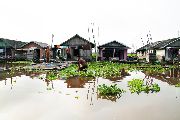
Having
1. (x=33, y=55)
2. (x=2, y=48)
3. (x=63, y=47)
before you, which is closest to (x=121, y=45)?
(x=63, y=47)

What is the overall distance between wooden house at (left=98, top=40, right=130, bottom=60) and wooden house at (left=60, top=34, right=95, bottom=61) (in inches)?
93.7

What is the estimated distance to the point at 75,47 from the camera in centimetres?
4300

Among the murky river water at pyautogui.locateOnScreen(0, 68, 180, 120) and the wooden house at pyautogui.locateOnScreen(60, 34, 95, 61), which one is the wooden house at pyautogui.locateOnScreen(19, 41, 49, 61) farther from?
the murky river water at pyautogui.locateOnScreen(0, 68, 180, 120)

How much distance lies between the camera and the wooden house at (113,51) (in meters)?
43.8

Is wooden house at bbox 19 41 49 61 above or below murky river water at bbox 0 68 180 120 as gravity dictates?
above

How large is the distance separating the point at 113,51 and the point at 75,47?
Result: 640 cm

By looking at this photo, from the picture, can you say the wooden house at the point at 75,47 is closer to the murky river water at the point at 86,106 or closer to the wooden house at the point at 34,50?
the wooden house at the point at 34,50

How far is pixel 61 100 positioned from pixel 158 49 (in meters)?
35.0

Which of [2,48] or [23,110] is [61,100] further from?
[2,48]

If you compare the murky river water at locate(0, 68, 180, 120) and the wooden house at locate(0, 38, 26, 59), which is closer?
the murky river water at locate(0, 68, 180, 120)

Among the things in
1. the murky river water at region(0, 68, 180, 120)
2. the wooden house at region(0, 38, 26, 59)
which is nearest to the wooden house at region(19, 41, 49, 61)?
the wooden house at region(0, 38, 26, 59)

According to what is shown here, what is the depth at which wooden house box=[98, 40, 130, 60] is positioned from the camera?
43.8 metres

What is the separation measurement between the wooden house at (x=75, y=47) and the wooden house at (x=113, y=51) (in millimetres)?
2380

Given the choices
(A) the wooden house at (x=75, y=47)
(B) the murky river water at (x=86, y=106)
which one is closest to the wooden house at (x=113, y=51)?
(A) the wooden house at (x=75, y=47)
